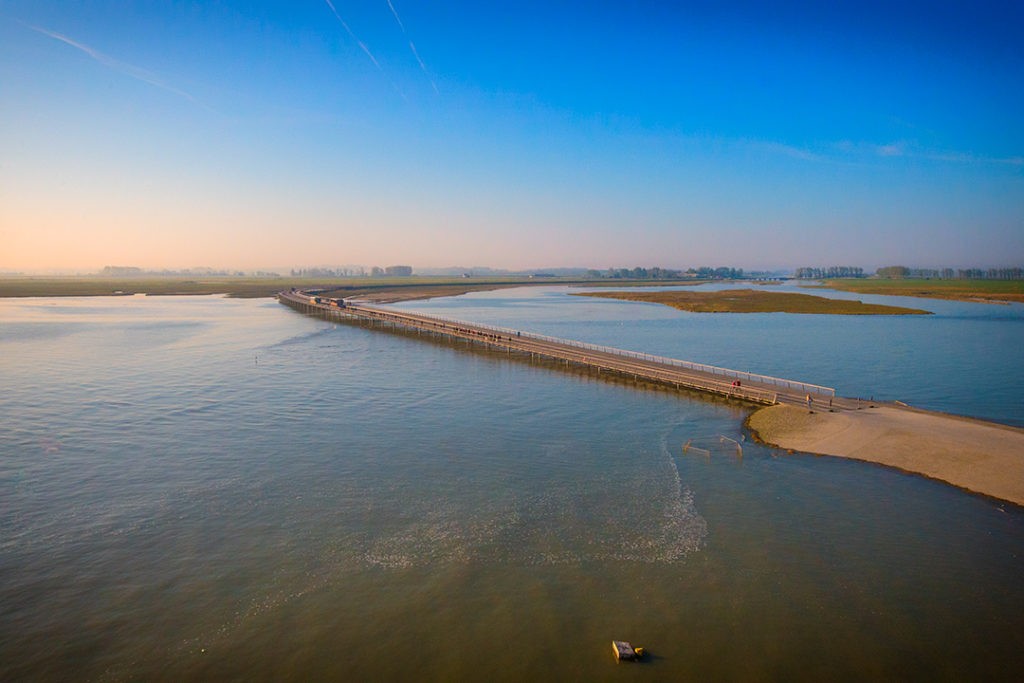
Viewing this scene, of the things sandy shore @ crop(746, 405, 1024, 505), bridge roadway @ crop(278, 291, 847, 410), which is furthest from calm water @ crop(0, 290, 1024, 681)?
bridge roadway @ crop(278, 291, 847, 410)

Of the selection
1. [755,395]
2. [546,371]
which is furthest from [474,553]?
[546,371]

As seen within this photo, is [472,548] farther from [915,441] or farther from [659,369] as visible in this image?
[659,369]

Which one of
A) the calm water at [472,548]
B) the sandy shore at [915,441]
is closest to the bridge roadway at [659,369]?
the sandy shore at [915,441]

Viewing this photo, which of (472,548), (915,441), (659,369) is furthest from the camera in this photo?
(659,369)

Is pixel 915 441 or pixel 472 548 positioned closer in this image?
pixel 472 548

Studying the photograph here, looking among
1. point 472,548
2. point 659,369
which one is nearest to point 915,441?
point 659,369

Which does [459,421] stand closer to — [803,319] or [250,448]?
[250,448]
